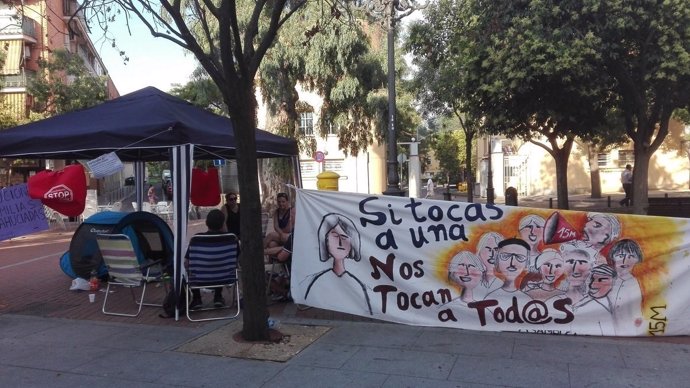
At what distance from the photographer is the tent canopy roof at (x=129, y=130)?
283 inches

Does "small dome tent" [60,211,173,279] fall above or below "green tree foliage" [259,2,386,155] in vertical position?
below

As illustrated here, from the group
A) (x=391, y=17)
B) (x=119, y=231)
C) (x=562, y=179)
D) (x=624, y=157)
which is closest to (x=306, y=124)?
(x=562, y=179)

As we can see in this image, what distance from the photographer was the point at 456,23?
18234 millimetres

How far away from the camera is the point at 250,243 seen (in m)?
6.07

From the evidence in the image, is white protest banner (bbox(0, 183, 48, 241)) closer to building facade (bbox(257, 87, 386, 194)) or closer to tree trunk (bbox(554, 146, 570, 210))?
tree trunk (bbox(554, 146, 570, 210))

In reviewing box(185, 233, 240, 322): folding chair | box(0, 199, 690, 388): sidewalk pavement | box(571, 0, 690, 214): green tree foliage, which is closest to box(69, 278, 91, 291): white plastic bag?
box(0, 199, 690, 388): sidewalk pavement

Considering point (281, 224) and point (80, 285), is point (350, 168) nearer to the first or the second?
point (80, 285)

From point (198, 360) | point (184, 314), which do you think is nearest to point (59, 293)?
point (184, 314)

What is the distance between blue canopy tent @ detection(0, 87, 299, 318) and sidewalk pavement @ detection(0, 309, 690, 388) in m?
1.50

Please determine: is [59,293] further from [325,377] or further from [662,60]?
[662,60]

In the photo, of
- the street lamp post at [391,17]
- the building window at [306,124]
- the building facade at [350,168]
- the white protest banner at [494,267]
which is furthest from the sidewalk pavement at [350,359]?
the building facade at [350,168]

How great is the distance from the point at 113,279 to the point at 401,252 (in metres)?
3.79

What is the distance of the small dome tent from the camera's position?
8.84 metres

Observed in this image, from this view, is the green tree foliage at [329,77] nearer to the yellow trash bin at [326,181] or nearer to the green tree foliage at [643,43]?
the green tree foliage at [643,43]
